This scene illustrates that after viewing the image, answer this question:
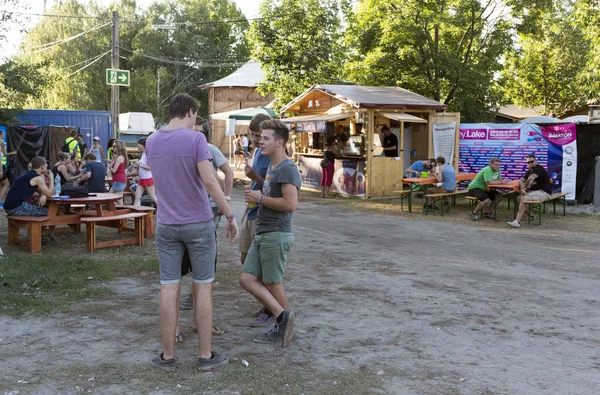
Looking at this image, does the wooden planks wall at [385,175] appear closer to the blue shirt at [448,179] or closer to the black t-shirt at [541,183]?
the blue shirt at [448,179]

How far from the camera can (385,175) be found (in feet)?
55.0

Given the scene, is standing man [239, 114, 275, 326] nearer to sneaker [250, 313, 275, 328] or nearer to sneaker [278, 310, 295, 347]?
sneaker [250, 313, 275, 328]

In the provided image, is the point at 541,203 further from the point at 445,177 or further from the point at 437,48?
the point at 437,48

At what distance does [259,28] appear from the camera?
76.9ft

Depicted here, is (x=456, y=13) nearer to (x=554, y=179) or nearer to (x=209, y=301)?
(x=554, y=179)

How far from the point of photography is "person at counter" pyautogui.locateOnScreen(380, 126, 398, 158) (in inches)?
663

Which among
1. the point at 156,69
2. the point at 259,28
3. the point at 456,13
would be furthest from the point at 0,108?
the point at 156,69

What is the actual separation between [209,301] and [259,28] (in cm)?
2055

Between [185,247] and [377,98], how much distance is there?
13.1 m

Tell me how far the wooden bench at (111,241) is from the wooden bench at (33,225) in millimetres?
294

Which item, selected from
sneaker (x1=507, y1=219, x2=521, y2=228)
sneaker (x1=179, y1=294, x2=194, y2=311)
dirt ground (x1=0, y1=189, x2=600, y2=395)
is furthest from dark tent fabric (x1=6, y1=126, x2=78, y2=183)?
sneaker (x1=179, y1=294, x2=194, y2=311)

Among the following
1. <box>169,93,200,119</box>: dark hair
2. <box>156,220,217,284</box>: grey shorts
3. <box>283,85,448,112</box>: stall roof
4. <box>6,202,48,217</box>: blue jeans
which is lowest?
<box>6,202,48,217</box>: blue jeans

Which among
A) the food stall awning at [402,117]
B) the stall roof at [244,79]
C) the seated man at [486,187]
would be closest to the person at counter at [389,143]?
the food stall awning at [402,117]

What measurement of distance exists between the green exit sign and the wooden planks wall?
8821 millimetres
